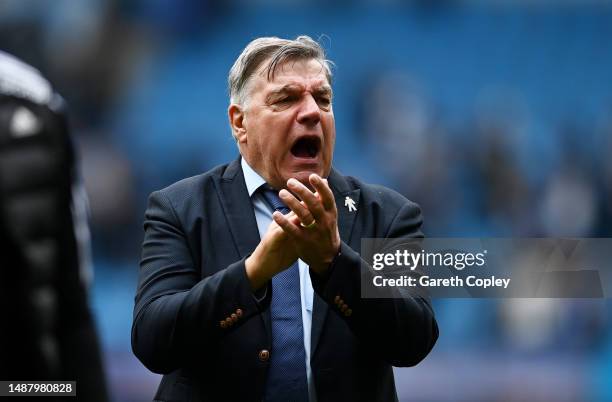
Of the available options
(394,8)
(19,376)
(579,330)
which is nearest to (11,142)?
(19,376)

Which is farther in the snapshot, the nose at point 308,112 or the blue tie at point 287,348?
the nose at point 308,112

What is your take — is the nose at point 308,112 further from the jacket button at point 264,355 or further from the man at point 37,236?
the man at point 37,236

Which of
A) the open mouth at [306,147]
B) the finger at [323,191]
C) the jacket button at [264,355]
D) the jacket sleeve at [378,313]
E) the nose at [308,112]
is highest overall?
the nose at [308,112]

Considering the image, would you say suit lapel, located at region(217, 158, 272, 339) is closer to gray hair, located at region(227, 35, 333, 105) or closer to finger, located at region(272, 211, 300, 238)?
gray hair, located at region(227, 35, 333, 105)

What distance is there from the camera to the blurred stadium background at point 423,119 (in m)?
6.79

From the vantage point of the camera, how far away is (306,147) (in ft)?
8.93

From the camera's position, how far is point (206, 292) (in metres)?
2.42

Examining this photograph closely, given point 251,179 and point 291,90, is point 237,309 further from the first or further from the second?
point 291,90

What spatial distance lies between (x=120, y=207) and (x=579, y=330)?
3.17 meters

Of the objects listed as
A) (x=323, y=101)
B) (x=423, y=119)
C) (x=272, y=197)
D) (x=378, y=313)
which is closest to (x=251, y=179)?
(x=272, y=197)

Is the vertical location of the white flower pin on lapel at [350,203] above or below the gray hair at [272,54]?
below

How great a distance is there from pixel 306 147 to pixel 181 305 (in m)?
0.56

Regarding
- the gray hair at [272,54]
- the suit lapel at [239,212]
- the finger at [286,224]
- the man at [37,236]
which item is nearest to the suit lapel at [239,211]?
the suit lapel at [239,212]

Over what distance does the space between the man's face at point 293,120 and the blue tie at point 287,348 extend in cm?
30
